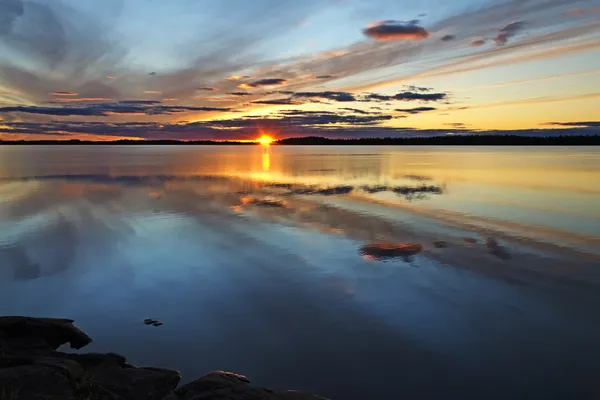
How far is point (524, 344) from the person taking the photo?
8750 millimetres

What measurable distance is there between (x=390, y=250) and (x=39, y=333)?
11.3m

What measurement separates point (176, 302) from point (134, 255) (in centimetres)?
505

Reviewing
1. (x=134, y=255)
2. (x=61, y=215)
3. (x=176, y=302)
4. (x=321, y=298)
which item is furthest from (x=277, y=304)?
(x=61, y=215)

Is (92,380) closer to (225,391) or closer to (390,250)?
(225,391)

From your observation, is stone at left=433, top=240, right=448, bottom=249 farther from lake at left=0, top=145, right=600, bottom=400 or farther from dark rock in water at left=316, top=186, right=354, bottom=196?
dark rock in water at left=316, top=186, right=354, bottom=196

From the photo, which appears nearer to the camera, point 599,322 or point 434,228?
point 599,322

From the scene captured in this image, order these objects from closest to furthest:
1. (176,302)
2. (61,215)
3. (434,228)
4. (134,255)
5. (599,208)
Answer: (176,302) < (134,255) < (434,228) < (61,215) < (599,208)

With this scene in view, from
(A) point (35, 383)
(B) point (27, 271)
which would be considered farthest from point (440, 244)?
(B) point (27, 271)

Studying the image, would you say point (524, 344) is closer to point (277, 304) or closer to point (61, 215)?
point (277, 304)

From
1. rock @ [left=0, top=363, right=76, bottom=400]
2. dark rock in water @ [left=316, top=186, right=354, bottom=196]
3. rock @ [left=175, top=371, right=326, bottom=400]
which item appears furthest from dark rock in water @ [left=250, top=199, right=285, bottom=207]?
rock @ [left=0, top=363, right=76, bottom=400]

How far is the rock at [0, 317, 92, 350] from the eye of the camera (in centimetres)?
816

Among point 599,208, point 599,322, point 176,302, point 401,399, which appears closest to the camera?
point 401,399

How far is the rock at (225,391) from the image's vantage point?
658 cm

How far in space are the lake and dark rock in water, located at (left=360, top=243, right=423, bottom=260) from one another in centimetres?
16
